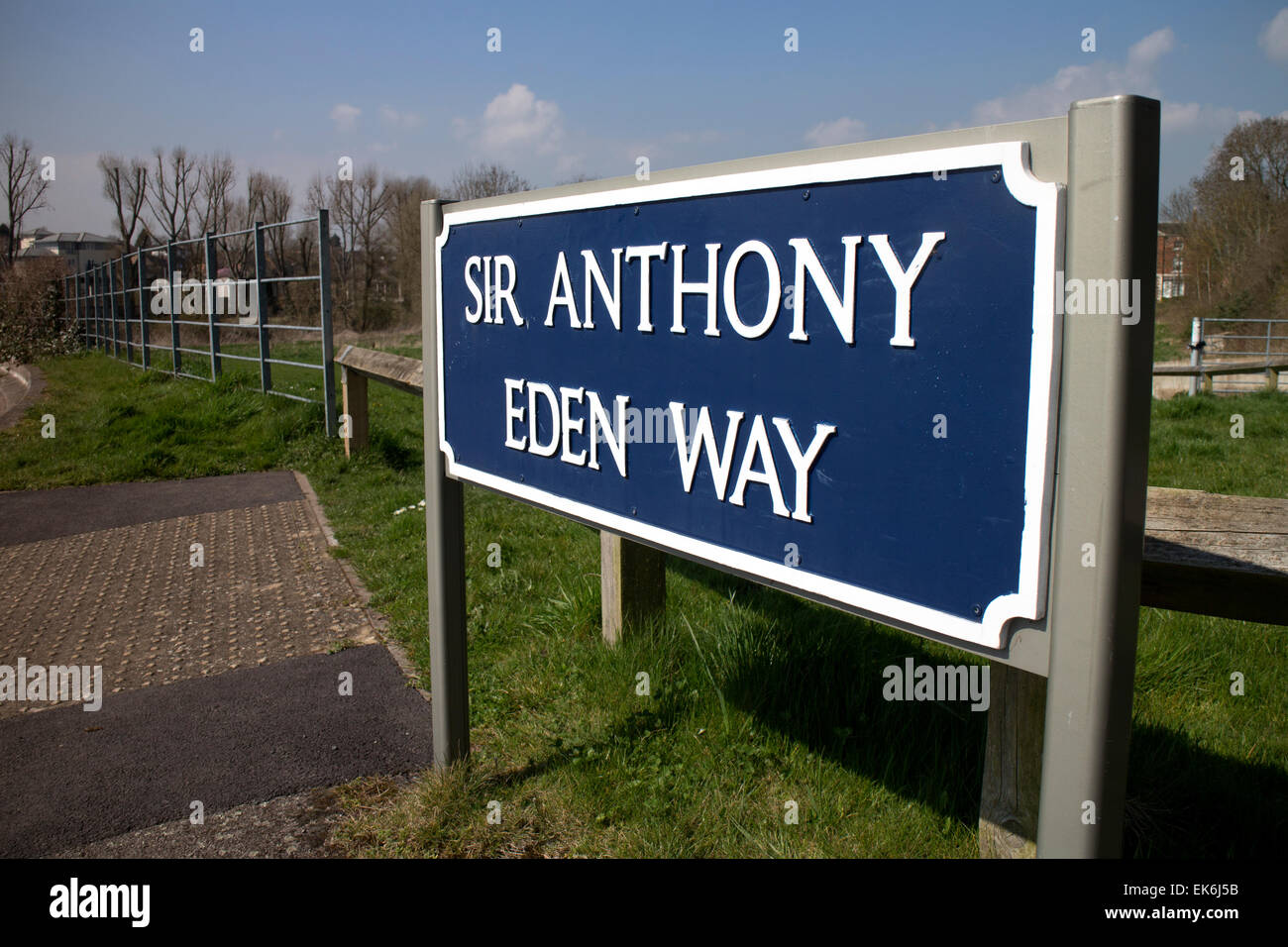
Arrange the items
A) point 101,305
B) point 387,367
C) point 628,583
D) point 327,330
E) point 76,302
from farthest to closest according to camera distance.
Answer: point 76,302 < point 101,305 < point 327,330 < point 387,367 < point 628,583

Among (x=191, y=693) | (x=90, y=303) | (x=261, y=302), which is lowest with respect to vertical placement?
(x=191, y=693)

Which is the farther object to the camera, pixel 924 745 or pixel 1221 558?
pixel 924 745

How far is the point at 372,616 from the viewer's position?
4.48 metres

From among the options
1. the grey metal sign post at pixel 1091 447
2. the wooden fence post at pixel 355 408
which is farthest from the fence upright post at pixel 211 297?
the grey metal sign post at pixel 1091 447

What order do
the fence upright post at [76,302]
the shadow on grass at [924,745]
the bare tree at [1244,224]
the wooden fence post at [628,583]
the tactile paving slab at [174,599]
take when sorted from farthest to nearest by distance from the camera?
the bare tree at [1244,224] → the fence upright post at [76,302] → the tactile paving slab at [174,599] → the wooden fence post at [628,583] → the shadow on grass at [924,745]

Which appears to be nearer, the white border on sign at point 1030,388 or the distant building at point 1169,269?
the white border on sign at point 1030,388

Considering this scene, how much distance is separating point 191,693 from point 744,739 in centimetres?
224

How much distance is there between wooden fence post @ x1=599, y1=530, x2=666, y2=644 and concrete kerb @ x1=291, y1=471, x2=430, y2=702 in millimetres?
781

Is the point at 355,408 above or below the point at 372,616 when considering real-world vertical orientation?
above

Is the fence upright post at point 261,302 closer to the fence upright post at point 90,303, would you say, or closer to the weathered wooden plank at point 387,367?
the weathered wooden plank at point 387,367

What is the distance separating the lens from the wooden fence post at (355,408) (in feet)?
25.3

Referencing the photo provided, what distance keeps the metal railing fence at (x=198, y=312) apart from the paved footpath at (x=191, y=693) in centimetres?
316

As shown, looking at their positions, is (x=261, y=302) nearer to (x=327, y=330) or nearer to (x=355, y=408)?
(x=327, y=330)

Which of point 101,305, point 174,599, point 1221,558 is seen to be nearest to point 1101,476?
point 1221,558
